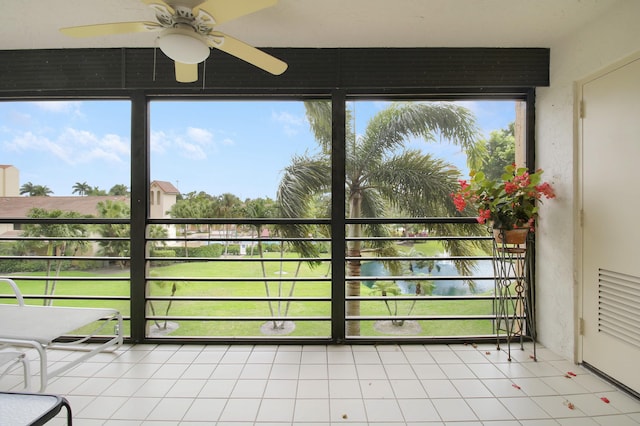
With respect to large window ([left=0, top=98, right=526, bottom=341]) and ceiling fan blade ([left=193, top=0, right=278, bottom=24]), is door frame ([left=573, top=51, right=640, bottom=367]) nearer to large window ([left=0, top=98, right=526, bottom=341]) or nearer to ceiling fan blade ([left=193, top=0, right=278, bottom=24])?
large window ([left=0, top=98, right=526, bottom=341])

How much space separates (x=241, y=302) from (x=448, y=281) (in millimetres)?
2066

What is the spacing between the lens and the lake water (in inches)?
124

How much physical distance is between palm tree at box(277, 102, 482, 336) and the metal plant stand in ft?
1.11

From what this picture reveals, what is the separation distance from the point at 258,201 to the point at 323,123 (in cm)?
99

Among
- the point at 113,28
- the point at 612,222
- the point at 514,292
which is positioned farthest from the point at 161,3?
the point at 514,292

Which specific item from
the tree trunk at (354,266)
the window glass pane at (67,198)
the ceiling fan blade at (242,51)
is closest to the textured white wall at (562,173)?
the tree trunk at (354,266)

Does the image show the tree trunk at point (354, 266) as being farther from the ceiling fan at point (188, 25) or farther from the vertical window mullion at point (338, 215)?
the ceiling fan at point (188, 25)

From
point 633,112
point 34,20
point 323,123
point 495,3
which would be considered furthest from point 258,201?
point 633,112

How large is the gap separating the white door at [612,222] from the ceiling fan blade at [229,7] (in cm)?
251

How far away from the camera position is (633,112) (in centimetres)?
221

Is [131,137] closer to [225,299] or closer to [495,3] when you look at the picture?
[225,299]

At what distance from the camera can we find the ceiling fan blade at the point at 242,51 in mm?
1854

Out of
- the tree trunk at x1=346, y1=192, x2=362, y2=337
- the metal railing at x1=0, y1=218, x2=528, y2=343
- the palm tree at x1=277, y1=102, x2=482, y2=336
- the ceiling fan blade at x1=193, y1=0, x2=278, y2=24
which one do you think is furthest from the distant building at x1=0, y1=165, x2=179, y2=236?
the ceiling fan blade at x1=193, y1=0, x2=278, y2=24

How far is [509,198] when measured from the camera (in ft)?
8.48
